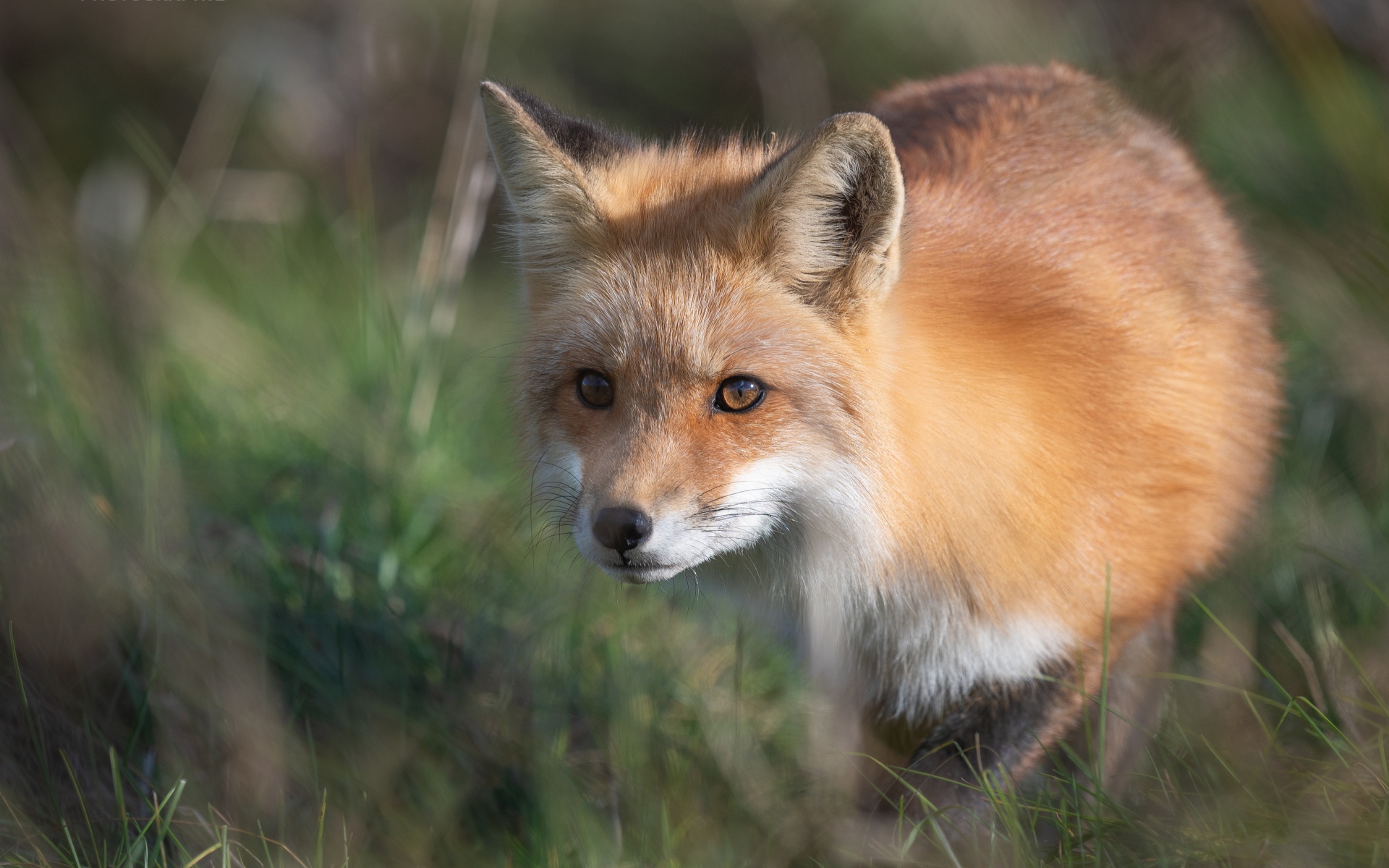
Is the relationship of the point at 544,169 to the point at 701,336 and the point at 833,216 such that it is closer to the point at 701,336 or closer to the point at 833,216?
the point at 701,336

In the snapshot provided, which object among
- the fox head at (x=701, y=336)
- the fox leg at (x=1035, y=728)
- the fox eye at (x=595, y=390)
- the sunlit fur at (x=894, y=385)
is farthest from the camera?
the fox leg at (x=1035, y=728)

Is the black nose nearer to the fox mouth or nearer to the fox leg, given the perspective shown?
the fox mouth

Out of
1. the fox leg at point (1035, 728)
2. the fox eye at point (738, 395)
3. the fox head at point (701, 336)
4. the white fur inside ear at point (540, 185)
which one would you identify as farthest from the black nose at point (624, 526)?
the fox leg at point (1035, 728)

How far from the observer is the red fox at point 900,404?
2670 mm

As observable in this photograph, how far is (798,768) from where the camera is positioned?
127 inches

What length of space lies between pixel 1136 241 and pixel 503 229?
6.36ft

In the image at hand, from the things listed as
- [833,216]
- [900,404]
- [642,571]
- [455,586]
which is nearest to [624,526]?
[642,571]

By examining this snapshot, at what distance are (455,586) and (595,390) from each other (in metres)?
1.42

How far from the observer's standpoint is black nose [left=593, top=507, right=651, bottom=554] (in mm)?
2426

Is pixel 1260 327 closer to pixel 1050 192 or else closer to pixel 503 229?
pixel 1050 192

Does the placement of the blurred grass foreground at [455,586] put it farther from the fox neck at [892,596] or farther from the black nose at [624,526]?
the black nose at [624,526]

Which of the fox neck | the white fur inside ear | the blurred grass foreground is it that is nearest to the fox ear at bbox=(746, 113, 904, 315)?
the fox neck

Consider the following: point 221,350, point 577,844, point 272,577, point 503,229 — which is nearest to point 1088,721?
point 577,844

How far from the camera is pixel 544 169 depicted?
114 inches
